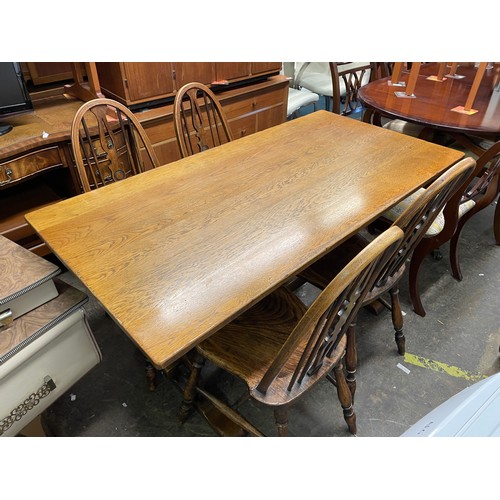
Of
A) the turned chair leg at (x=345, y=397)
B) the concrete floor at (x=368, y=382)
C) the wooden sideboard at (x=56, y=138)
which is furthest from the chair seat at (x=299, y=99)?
the turned chair leg at (x=345, y=397)

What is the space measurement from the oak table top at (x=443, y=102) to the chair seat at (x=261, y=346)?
1.34 meters

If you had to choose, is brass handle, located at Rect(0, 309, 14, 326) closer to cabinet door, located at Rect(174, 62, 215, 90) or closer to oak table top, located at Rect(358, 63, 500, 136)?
cabinet door, located at Rect(174, 62, 215, 90)

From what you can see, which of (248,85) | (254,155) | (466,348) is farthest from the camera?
(248,85)

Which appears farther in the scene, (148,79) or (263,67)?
(263,67)

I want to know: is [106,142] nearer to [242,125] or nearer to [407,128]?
[242,125]

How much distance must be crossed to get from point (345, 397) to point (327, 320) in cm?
54

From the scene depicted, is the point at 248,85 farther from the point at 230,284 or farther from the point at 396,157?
the point at 230,284

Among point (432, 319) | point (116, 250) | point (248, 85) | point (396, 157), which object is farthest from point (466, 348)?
point (248, 85)

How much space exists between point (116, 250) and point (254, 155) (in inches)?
29.7

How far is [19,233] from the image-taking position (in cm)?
189

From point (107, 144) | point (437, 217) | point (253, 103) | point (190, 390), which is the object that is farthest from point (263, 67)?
point (190, 390)

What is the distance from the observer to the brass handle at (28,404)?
1.04 m

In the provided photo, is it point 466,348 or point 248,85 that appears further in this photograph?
point 248,85

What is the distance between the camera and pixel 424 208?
43.1 inches
